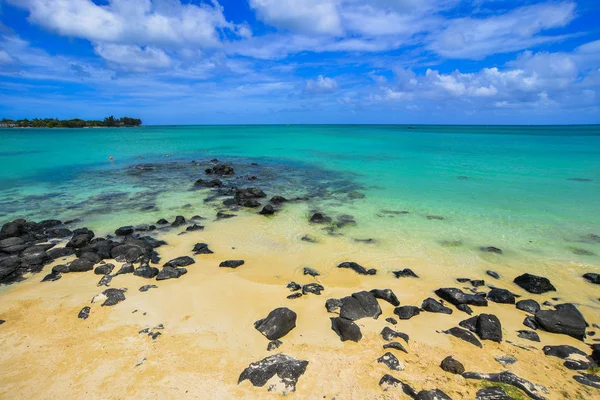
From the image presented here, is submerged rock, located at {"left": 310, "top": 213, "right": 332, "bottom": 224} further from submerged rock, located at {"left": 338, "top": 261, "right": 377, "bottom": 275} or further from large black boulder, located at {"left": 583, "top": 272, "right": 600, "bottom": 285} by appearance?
large black boulder, located at {"left": 583, "top": 272, "right": 600, "bottom": 285}

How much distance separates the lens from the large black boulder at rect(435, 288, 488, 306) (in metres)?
7.32

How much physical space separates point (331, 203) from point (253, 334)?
10879mm

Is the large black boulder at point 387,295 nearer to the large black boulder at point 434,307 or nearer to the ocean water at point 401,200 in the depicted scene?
the large black boulder at point 434,307

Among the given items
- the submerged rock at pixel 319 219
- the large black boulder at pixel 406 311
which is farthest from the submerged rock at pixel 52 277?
the large black boulder at pixel 406 311

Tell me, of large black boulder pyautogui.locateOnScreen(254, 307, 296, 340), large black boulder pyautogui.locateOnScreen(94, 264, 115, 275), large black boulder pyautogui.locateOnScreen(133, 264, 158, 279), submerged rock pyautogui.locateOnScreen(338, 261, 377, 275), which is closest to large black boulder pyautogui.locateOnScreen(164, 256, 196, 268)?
large black boulder pyautogui.locateOnScreen(133, 264, 158, 279)

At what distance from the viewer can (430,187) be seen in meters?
20.7

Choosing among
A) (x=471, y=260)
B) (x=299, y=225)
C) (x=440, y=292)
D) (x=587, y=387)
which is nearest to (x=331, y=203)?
(x=299, y=225)

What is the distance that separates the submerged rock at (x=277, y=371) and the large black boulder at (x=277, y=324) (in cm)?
74

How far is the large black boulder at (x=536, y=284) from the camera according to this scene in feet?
25.9

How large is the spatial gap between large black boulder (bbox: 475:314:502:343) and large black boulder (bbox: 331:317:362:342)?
8.21 ft

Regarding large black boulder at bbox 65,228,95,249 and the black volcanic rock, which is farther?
large black boulder at bbox 65,228,95,249

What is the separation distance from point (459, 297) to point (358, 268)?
9.00ft

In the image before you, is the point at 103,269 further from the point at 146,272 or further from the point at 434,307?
the point at 434,307

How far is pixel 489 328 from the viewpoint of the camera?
615 centimetres
